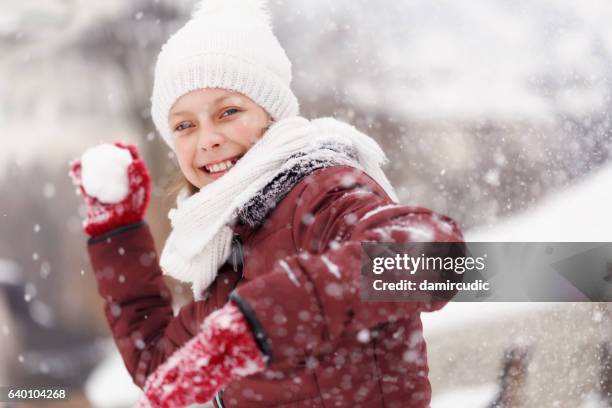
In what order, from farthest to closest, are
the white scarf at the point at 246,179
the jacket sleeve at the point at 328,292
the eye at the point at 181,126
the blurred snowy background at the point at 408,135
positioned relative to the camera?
the blurred snowy background at the point at 408,135, the eye at the point at 181,126, the white scarf at the point at 246,179, the jacket sleeve at the point at 328,292

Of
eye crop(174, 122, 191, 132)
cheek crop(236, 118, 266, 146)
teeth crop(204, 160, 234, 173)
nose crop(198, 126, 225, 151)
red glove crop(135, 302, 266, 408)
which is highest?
eye crop(174, 122, 191, 132)

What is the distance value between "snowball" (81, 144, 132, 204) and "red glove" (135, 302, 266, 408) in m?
0.33

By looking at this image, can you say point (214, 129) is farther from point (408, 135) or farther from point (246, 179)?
point (408, 135)

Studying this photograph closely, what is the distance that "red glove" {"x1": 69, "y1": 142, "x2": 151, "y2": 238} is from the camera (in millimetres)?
704

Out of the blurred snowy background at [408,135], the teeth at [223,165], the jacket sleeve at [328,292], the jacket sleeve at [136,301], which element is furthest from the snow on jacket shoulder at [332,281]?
the blurred snowy background at [408,135]

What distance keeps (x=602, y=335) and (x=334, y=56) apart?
2.27 feet

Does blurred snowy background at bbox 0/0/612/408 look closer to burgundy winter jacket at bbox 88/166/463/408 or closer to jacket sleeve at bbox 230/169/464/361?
burgundy winter jacket at bbox 88/166/463/408

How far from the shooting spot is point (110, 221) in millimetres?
706

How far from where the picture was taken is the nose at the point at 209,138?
25.3 inches

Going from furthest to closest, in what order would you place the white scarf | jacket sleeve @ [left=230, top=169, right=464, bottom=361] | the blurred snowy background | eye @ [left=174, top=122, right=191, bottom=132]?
the blurred snowy background
eye @ [left=174, top=122, right=191, bottom=132]
the white scarf
jacket sleeve @ [left=230, top=169, right=464, bottom=361]

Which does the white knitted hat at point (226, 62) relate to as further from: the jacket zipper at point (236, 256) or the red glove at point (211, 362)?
the red glove at point (211, 362)

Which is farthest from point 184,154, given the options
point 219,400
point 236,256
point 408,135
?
point 408,135

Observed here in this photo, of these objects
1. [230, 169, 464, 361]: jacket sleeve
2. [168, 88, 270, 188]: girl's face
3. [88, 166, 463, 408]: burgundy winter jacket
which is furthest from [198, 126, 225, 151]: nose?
[230, 169, 464, 361]: jacket sleeve

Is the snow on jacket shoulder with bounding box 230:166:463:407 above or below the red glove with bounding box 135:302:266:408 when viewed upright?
above
